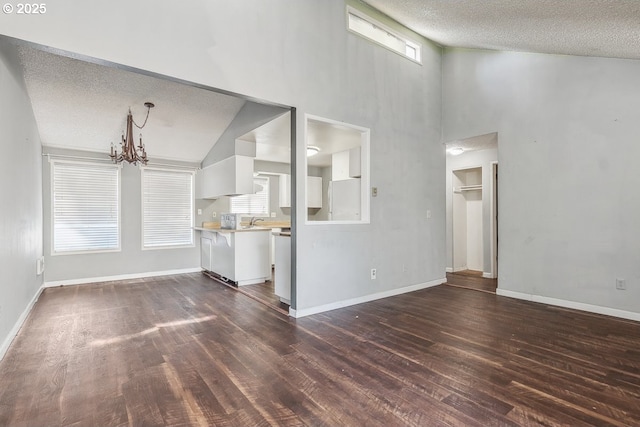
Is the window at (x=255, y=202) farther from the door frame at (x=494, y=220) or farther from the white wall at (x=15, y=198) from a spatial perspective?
the door frame at (x=494, y=220)

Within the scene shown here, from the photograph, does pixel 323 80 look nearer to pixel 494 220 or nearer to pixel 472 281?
pixel 494 220

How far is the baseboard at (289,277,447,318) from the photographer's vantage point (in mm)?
3607

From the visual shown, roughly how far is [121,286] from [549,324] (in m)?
6.07

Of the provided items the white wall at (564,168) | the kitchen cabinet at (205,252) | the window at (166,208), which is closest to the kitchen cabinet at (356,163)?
the white wall at (564,168)

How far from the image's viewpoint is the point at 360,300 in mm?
4141

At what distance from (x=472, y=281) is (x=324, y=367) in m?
4.08

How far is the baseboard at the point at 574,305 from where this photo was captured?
11.4 feet

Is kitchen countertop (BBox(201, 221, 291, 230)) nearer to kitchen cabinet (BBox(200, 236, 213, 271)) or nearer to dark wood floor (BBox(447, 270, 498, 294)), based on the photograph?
kitchen cabinet (BBox(200, 236, 213, 271))

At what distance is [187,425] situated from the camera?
5.68 feet

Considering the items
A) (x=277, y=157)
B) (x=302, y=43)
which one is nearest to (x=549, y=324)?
(x=302, y=43)

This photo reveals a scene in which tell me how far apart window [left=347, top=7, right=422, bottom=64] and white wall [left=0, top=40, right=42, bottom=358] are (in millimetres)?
3642

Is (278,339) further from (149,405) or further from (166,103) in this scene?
(166,103)

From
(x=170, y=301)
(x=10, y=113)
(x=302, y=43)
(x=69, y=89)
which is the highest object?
(x=302, y=43)

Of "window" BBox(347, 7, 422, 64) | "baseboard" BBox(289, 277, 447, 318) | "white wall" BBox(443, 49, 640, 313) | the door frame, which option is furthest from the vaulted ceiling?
"baseboard" BBox(289, 277, 447, 318)
